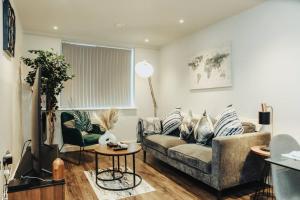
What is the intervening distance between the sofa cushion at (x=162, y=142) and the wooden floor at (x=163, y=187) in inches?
13.9

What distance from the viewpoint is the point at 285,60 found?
275cm

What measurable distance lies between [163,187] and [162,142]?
0.77 meters

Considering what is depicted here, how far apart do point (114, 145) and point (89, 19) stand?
2.06m

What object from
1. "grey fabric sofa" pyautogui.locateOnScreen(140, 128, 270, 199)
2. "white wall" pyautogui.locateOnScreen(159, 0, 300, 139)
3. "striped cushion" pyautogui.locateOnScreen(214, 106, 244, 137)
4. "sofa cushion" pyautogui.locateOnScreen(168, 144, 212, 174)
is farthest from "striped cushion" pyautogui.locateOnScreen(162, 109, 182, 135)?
"striped cushion" pyautogui.locateOnScreen(214, 106, 244, 137)

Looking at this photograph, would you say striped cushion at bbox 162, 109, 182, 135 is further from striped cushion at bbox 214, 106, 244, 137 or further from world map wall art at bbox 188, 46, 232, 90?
striped cushion at bbox 214, 106, 244, 137

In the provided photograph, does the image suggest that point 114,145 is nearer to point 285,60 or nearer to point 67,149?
point 67,149

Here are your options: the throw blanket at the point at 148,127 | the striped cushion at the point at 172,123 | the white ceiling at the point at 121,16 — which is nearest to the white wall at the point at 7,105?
the white ceiling at the point at 121,16

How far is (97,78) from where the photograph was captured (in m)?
5.03

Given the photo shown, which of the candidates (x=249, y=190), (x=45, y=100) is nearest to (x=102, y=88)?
(x=45, y=100)

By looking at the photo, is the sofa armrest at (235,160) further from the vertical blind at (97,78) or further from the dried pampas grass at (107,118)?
the vertical blind at (97,78)

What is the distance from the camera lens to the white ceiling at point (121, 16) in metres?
3.02

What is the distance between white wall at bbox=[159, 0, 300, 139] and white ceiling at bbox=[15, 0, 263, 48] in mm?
219

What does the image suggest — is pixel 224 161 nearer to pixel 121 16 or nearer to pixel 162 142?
pixel 162 142

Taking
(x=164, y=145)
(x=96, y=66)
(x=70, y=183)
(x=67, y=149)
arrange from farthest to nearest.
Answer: (x=96, y=66)
(x=67, y=149)
(x=164, y=145)
(x=70, y=183)
